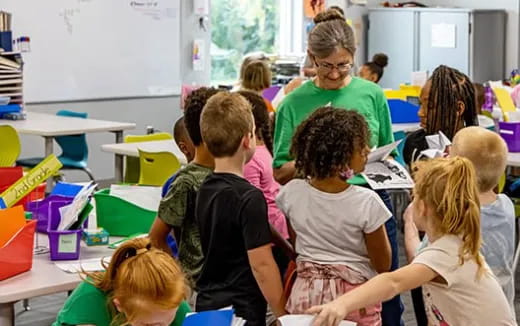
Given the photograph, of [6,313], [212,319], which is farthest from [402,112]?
[212,319]

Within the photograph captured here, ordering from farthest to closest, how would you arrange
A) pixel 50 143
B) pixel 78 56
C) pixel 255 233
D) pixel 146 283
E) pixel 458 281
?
pixel 78 56
pixel 50 143
pixel 255 233
pixel 458 281
pixel 146 283

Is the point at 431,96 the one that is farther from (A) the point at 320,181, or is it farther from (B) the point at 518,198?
(B) the point at 518,198

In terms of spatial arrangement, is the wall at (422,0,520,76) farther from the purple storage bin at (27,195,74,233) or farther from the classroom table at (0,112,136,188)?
the purple storage bin at (27,195,74,233)

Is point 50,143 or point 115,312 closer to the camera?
point 115,312

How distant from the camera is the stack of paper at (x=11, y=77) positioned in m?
6.48

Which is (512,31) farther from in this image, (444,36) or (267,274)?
(267,274)

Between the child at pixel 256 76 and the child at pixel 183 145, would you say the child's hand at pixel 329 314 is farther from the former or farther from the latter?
the child at pixel 256 76

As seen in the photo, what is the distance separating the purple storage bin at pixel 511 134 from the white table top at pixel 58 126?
2454mm

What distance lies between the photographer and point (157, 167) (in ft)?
15.7

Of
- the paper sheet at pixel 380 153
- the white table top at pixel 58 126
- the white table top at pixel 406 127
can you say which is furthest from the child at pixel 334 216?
the white table top at pixel 406 127

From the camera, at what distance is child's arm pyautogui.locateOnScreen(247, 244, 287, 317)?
2.59 meters

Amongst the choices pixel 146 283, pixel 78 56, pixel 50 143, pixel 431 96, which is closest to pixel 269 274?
pixel 146 283

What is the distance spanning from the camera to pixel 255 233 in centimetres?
259

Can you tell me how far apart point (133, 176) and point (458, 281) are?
3.43m
